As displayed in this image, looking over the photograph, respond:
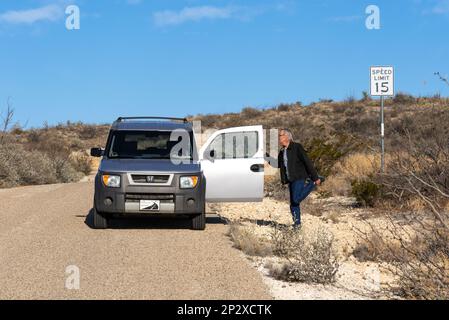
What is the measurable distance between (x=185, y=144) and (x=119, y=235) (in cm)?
252

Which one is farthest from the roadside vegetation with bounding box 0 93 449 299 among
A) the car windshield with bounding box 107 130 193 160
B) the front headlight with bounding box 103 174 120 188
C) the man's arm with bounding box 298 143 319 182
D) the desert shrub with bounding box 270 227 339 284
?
the front headlight with bounding box 103 174 120 188

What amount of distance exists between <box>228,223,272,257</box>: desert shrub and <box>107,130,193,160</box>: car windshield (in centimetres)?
254

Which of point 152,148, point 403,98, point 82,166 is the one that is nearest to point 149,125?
point 152,148

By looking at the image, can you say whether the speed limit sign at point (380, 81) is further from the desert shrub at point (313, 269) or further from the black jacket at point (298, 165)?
the desert shrub at point (313, 269)

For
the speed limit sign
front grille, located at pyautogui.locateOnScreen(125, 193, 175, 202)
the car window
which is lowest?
front grille, located at pyautogui.locateOnScreen(125, 193, 175, 202)

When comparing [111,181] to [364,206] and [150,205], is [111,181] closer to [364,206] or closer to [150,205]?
[150,205]

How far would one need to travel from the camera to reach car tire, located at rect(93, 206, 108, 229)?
12820 millimetres

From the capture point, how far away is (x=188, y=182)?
41.8ft

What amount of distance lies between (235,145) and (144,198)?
2.51 meters

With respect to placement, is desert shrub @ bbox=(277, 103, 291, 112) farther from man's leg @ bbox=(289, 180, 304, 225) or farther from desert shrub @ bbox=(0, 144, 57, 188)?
man's leg @ bbox=(289, 180, 304, 225)

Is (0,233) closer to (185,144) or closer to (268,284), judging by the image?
(185,144)

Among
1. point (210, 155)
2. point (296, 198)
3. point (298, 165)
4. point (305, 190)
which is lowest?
point (296, 198)

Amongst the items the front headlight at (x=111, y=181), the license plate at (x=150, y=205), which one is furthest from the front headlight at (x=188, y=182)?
the front headlight at (x=111, y=181)

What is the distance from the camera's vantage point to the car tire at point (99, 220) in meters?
12.8
